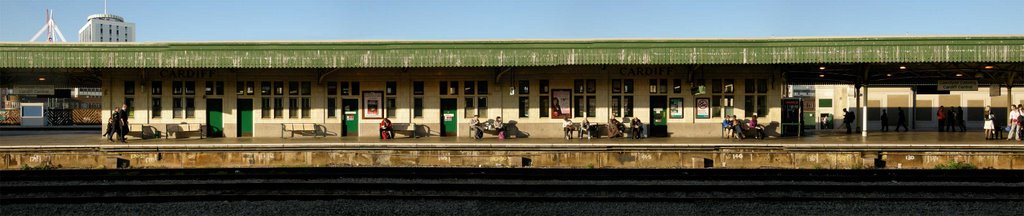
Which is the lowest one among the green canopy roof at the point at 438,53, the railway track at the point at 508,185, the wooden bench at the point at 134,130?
the railway track at the point at 508,185

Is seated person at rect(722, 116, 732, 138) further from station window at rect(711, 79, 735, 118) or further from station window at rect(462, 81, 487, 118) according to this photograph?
station window at rect(462, 81, 487, 118)

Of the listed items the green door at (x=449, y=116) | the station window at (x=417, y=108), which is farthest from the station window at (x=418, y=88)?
the green door at (x=449, y=116)

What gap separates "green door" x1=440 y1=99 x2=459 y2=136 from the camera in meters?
24.1

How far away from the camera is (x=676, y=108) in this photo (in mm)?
23672

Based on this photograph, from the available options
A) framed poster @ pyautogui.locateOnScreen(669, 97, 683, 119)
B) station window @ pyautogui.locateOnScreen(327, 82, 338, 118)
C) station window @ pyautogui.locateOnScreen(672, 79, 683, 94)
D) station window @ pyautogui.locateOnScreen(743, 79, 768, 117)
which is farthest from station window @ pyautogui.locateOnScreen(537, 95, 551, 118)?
station window @ pyautogui.locateOnScreen(327, 82, 338, 118)

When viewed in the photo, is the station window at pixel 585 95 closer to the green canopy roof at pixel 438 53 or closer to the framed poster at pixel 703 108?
the green canopy roof at pixel 438 53

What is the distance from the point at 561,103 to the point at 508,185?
36.5 feet

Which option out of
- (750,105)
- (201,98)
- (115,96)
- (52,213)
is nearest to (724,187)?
(52,213)

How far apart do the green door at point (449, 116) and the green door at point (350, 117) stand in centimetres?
263

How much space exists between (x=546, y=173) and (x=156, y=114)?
14872mm

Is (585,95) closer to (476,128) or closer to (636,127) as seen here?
(636,127)

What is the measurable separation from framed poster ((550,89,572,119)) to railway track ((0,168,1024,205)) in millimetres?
8799

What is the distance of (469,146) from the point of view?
19297 mm

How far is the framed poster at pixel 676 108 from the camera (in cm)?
2366
